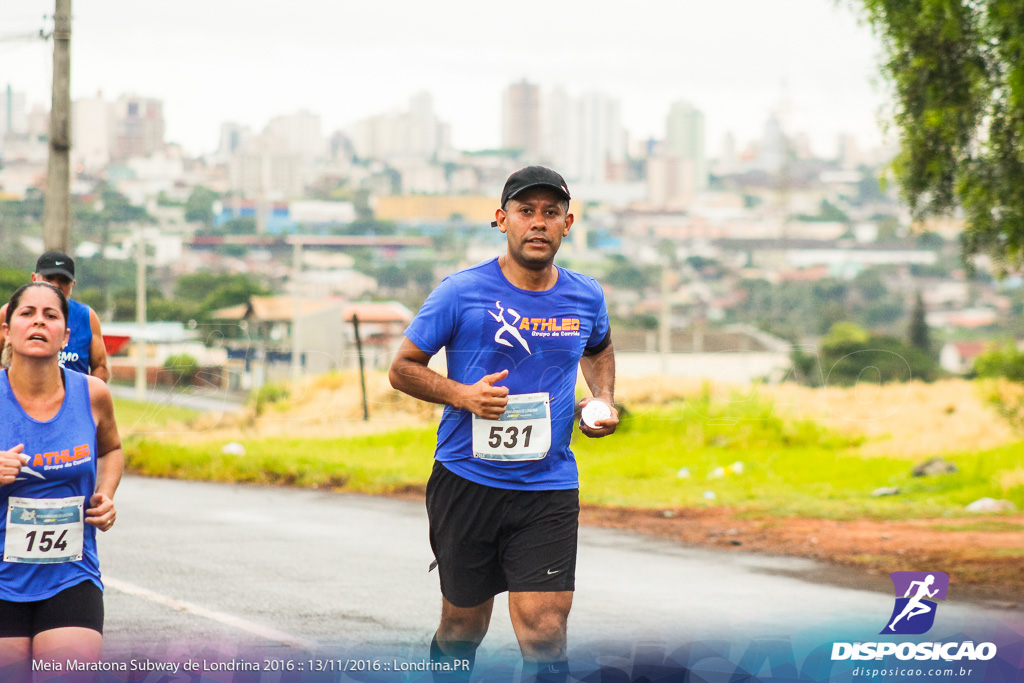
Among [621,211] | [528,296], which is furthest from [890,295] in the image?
[528,296]

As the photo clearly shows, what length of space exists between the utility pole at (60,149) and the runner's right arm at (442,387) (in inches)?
512

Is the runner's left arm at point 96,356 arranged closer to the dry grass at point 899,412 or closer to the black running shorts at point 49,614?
the black running shorts at point 49,614

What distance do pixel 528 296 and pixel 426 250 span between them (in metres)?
83.2

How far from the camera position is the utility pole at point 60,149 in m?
17.0

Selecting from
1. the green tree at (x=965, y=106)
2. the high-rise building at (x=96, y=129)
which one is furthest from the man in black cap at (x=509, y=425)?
the high-rise building at (x=96, y=129)

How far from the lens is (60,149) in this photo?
16969 millimetres

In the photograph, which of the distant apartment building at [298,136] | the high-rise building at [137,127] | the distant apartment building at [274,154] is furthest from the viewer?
the distant apartment building at [298,136]

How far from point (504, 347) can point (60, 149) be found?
44.0 ft

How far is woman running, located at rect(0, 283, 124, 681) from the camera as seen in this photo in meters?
4.30

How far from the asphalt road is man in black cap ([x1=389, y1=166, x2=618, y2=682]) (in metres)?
1.34

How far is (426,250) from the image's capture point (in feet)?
289

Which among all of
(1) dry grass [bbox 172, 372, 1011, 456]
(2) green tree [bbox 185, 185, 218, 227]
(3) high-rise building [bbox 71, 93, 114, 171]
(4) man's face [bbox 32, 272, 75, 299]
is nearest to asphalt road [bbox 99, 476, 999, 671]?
(4) man's face [bbox 32, 272, 75, 299]

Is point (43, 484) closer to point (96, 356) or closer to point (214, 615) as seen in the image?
point (214, 615)

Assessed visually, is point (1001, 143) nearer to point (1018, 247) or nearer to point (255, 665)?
point (1018, 247)
